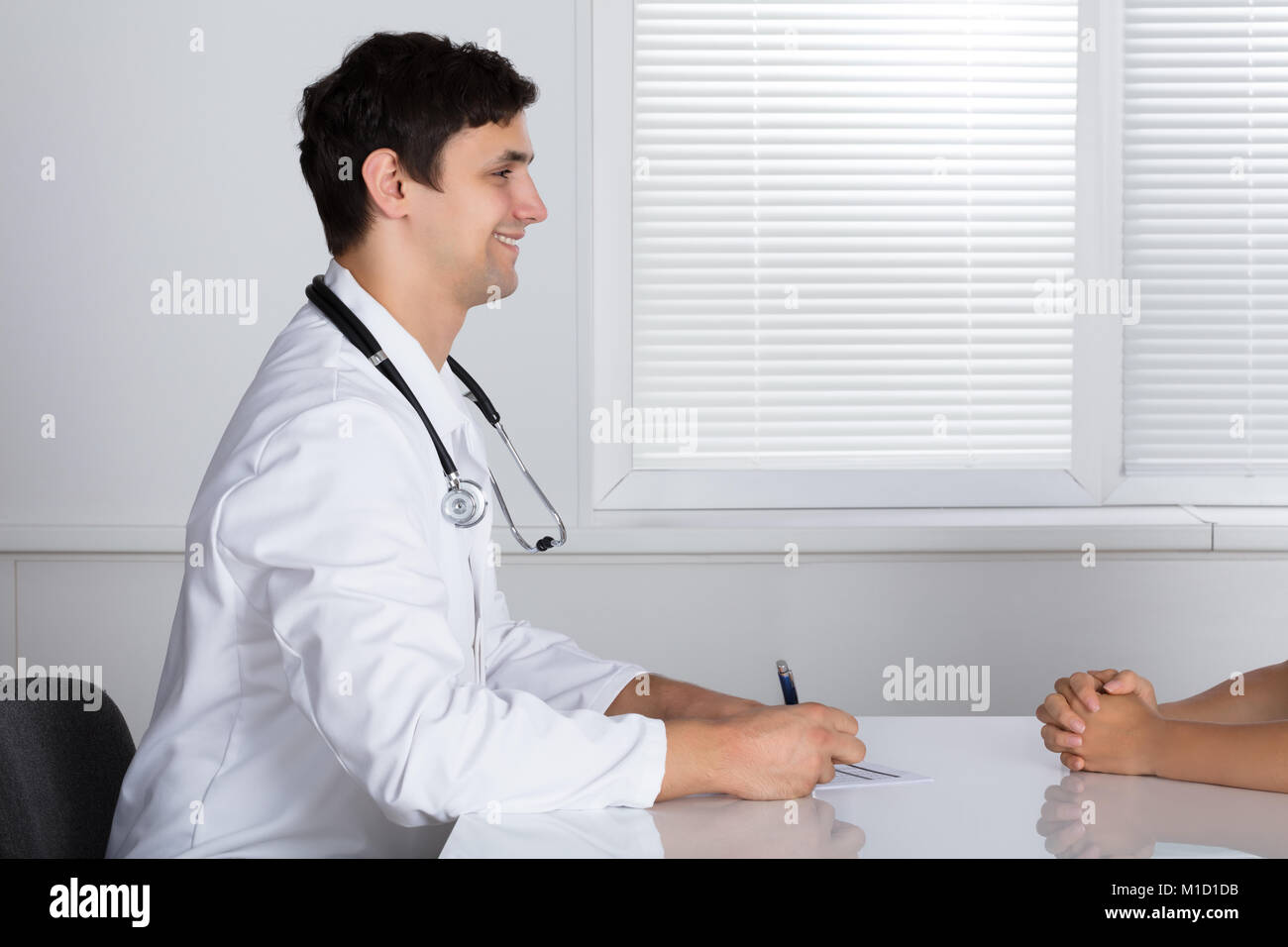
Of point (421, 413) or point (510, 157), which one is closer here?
point (421, 413)

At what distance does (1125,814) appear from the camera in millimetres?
1033

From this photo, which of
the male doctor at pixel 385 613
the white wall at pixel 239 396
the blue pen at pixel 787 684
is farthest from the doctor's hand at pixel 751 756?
the white wall at pixel 239 396

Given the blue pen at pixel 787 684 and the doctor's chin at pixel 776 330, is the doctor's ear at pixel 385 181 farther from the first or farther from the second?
the doctor's chin at pixel 776 330

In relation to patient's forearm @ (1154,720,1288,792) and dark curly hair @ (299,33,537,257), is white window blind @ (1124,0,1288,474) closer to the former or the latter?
patient's forearm @ (1154,720,1288,792)

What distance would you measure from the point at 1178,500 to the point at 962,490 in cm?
43

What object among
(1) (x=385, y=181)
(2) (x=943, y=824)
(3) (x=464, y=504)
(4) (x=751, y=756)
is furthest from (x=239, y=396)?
(2) (x=943, y=824)

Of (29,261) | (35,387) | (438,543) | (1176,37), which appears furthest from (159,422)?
(1176,37)

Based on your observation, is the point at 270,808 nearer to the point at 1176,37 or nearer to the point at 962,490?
the point at 962,490

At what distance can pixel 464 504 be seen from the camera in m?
1.17

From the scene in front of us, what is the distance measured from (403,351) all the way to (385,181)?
0.18 m

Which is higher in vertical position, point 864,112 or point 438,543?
point 864,112

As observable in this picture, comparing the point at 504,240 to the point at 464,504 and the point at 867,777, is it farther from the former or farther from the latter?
the point at 867,777
